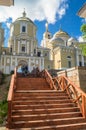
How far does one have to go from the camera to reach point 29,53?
40.1 meters

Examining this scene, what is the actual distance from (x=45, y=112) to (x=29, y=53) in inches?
1253

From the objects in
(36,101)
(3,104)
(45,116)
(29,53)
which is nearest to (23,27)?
(29,53)

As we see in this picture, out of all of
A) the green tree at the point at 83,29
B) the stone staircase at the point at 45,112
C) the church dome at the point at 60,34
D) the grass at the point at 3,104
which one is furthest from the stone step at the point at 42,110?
the church dome at the point at 60,34

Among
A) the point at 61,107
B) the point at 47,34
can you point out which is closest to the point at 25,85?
the point at 61,107

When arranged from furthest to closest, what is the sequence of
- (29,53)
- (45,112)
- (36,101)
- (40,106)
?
(29,53)
(36,101)
(40,106)
(45,112)

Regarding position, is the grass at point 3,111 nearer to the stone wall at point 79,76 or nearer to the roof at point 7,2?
the stone wall at point 79,76

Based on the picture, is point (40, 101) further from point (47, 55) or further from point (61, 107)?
point (47, 55)

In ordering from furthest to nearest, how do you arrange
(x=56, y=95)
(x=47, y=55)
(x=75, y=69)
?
(x=47, y=55) → (x=75, y=69) → (x=56, y=95)

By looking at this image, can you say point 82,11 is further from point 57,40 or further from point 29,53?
point 57,40

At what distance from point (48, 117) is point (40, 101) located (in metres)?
1.48

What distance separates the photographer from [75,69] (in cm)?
1273

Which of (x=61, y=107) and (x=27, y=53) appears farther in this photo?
(x=27, y=53)

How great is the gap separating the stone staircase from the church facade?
88.7 ft

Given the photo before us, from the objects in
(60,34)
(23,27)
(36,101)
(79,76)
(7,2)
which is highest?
(60,34)
